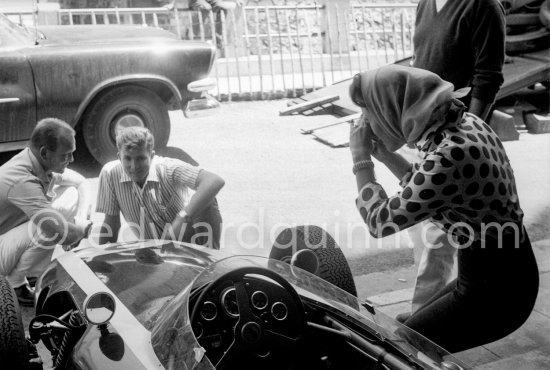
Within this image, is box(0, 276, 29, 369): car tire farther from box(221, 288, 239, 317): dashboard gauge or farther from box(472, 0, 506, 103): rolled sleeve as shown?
box(472, 0, 506, 103): rolled sleeve

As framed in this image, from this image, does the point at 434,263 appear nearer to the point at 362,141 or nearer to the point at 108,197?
the point at 362,141

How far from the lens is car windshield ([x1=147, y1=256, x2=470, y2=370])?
228cm

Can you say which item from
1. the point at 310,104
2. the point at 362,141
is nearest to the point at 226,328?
the point at 362,141

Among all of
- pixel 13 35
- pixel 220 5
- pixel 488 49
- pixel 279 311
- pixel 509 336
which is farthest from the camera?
pixel 220 5

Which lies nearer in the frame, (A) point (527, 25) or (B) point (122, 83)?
(B) point (122, 83)

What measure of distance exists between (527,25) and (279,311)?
9149mm

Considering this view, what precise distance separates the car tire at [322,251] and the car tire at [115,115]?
13.4 ft

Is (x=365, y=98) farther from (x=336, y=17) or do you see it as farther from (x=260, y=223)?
(x=336, y=17)

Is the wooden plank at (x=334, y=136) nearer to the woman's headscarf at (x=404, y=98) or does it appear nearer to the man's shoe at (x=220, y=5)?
the man's shoe at (x=220, y=5)

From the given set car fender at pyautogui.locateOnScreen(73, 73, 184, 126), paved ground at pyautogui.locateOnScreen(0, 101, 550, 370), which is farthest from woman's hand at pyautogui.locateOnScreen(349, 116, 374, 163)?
car fender at pyautogui.locateOnScreen(73, 73, 184, 126)

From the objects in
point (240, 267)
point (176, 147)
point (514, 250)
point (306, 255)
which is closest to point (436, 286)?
point (306, 255)

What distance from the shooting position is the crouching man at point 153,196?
4297 mm

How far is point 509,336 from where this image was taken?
13.4 ft

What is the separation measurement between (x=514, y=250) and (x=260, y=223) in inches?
150
